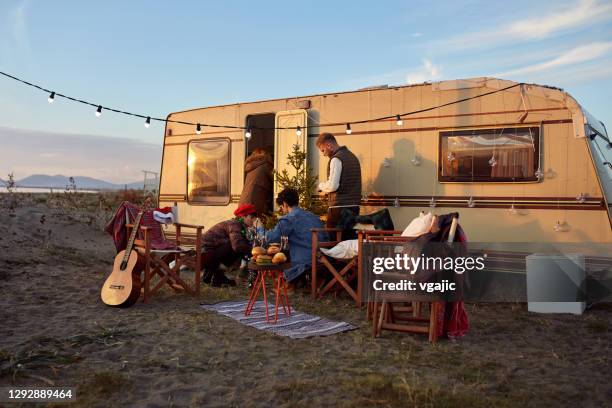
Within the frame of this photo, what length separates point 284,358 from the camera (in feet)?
13.3

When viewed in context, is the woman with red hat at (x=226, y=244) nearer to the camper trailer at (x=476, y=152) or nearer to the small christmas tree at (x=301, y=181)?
the small christmas tree at (x=301, y=181)

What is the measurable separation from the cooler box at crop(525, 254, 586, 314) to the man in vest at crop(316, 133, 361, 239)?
2.22 m

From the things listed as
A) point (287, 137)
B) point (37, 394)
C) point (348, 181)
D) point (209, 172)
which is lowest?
point (37, 394)

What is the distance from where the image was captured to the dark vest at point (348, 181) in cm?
688

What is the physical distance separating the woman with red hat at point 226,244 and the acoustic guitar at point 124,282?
1.18 metres

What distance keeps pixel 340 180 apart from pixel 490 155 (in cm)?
181

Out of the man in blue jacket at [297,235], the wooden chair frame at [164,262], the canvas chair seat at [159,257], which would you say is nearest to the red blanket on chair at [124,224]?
the canvas chair seat at [159,257]

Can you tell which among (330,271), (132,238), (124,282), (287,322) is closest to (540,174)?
(330,271)

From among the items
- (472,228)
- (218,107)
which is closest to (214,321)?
(472,228)

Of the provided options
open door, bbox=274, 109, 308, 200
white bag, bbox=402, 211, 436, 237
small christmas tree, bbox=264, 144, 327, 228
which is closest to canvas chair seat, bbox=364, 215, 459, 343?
white bag, bbox=402, 211, 436, 237

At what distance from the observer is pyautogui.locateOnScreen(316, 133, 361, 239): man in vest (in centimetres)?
687

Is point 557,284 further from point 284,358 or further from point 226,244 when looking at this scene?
point 226,244

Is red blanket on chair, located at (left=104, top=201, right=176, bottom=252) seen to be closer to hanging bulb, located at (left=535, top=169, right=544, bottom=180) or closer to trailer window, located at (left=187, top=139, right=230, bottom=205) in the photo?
trailer window, located at (left=187, top=139, right=230, bottom=205)

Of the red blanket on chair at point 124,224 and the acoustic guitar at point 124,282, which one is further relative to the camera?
the red blanket on chair at point 124,224
